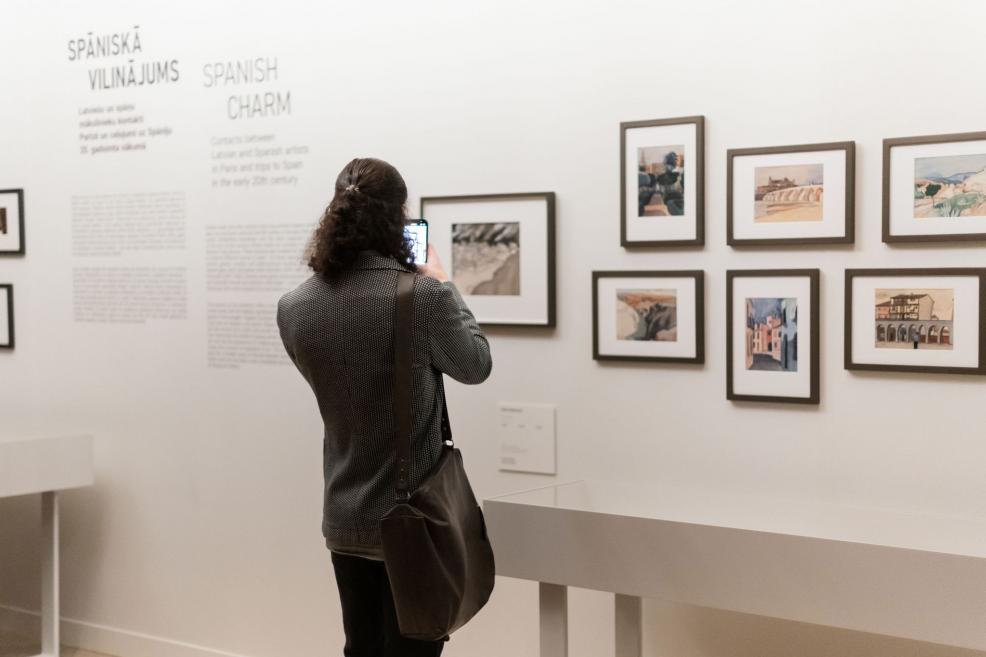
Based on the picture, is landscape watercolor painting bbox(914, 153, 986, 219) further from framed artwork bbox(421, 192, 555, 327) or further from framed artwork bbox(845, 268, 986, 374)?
framed artwork bbox(421, 192, 555, 327)

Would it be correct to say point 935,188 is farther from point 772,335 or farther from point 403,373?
point 403,373

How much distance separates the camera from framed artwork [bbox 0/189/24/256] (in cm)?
542

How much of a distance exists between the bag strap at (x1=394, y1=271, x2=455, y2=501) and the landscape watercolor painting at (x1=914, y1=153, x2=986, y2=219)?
1591mm

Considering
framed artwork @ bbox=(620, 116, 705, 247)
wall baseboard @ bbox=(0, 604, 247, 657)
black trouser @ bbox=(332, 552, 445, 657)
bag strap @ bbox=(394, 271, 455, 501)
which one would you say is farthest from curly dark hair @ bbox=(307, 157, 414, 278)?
wall baseboard @ bbox=(0, 604, 247, 657)

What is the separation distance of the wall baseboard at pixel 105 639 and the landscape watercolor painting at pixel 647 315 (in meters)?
2.34

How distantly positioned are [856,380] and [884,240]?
1.46 ft

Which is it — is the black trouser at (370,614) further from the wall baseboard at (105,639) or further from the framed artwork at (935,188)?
the wall baseboard at (105,639)

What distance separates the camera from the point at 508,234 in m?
4.15

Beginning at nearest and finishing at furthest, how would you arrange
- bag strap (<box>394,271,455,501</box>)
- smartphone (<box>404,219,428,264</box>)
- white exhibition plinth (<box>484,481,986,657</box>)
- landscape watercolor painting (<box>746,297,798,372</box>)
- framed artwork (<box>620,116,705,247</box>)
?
white exhibition plinth (<box>484,481,986,657</box>)
bag strap (<box>394,271,455,501</box>)
smartphone (<box>404,219,428,264</box>)
landscape watercolor painting (<box>746,297,798,372</box>)
framed artwork (<box>620,116,705,247</box>)

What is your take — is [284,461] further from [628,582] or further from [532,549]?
[628,582]

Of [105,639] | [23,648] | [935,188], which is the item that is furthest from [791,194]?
[23,648]

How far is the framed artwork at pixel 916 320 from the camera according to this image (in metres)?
Result: 3.34

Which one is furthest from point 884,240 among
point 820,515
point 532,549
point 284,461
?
point 284,461

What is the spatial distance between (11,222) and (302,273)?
176 cm
